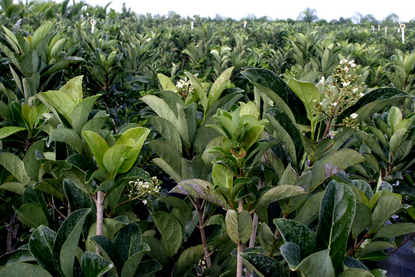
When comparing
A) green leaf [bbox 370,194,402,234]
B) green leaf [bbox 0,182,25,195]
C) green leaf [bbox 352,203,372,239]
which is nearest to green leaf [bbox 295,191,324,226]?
green leaf [bbox 352,203,372,239]

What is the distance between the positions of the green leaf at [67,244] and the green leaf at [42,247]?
0.04 meters

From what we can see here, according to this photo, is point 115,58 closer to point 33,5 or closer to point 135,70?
point 135,70

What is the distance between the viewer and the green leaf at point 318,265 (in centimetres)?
72

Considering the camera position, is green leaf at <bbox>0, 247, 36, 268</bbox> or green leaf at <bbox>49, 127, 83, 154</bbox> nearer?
green leaf at <bbox>49, 127, 83, 154</bbox>

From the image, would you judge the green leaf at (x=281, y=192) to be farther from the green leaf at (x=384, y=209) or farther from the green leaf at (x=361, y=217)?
the green leaf at (x=384, y=209)

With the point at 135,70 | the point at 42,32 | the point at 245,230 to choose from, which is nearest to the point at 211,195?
the point at 245,230

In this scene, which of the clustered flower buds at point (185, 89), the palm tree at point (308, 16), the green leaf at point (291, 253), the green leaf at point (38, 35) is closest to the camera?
the green leaf at point (291, 253)

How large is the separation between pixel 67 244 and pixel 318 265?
2.22ft

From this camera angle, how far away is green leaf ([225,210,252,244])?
85cm

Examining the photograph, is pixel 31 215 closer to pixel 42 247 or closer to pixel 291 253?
pixel 42 247

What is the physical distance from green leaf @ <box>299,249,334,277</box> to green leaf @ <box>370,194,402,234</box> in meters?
0.45

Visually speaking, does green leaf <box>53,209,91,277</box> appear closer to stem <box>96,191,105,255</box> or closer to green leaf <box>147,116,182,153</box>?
stem <box>96,191,105,255</box>

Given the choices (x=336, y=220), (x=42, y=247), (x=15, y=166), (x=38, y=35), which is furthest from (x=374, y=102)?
(x=38, y=35)

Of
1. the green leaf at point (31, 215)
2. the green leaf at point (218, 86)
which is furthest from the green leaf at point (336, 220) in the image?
the green leaf at point (31, 215)
